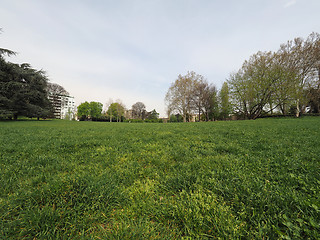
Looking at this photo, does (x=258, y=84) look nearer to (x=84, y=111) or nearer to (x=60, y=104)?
(x=84, y=111)

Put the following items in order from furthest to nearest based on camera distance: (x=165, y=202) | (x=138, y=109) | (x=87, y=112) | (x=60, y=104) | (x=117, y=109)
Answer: (x=138, y=109), (x=60, y=104), (x=87, y=112), (x=117, y=109), (x=165, y=202)

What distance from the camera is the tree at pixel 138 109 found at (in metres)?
86.7

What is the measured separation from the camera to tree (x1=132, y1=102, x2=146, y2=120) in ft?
284

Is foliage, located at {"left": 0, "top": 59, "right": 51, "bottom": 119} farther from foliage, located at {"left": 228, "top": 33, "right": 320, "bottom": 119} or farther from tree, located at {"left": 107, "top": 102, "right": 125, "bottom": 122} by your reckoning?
foliage, located at {"left": 228, "top": 33, "right": 320, "bottom": 119}

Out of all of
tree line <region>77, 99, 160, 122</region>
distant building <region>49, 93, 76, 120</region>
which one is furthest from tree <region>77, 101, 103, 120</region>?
distant building <region>49, 93, 76, 120</region>

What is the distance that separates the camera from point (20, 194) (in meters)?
2.10

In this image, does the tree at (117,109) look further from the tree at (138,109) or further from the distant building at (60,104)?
the tree at (138,109)

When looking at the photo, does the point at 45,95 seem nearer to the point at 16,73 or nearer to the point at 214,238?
the point at 16,73

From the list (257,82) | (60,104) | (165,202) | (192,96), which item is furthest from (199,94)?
(60,104)

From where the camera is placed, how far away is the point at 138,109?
8669cm

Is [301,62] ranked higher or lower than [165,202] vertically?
higher

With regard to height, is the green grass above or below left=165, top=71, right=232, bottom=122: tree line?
below

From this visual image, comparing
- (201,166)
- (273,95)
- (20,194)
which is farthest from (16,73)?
(273,95)

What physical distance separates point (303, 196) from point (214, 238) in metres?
1.75
